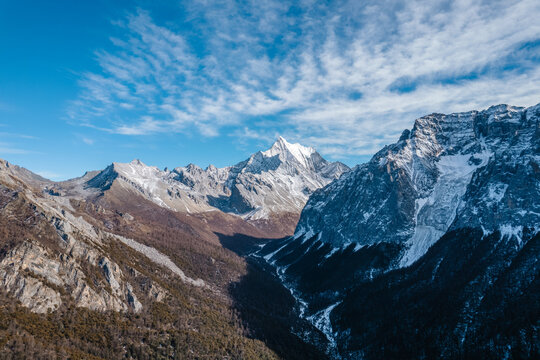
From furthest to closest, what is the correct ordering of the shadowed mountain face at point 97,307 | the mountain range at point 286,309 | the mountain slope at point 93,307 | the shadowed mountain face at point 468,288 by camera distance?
the shadowed mountain face at point 468,288 < the mountain range at point 286,309 < the shadowed mountain face at point 97,307 < the mountain slope at point 93,307

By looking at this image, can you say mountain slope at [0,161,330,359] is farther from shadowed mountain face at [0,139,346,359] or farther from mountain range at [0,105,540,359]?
mountain range at [0,105,540,359]

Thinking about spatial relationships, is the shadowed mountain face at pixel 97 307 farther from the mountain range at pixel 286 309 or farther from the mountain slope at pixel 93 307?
the mountain range at pixel 286 309

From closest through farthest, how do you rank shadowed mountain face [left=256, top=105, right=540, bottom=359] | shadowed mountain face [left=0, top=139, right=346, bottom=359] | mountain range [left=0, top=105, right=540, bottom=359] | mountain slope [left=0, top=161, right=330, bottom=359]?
mountain slope [left=0, top=161, right=330, bottom=359] < shadowed mountain face [left=0, top=139, right=346, bottom=359] < mountain range [left=0, top=105, right=540, bottom=359] < shadowed mountain face [left=256, top=105, right=540, bottom=359]

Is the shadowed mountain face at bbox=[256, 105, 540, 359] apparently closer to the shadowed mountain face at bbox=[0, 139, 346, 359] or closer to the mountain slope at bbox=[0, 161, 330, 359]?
the shadowed mountain face at bbox=[0, 139, 346, 359]

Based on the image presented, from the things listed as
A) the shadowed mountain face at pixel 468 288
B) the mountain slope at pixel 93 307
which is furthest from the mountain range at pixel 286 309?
the shadowed mountain face at pixel 468 288

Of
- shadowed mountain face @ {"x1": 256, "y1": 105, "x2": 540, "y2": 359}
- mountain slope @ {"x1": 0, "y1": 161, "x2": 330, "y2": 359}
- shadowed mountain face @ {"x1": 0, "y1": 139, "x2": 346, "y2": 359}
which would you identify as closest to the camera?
mountain slope @ {"x1": 0, "y1": 161, "x2": 330, "y2": 359}

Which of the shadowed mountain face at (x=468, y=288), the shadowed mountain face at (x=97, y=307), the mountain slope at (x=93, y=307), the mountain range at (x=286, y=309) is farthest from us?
the shadowed mountain face at (x=468, y=288)

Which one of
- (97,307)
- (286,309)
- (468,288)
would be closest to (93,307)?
(97,307)

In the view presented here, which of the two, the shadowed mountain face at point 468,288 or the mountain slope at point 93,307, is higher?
the shadowed mountain face at point 468,288

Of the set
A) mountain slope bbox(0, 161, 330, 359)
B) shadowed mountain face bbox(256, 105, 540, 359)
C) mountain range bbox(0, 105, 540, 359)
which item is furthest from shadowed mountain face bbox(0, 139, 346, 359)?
shadowed mountain face bbox(256, 105, 540, 359)

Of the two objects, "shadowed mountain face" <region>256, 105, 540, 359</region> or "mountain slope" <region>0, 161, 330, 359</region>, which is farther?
"shadowed mountain face" <region>256, 105, 540, 359</region>

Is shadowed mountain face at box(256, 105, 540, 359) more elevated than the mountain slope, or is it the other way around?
shadowed mountain face at box(256, 105, 540, 359)

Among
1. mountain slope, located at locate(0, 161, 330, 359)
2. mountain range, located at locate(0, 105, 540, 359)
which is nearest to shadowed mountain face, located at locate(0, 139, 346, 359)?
mountain slope, located at locate(0, 161, 330, 359)
